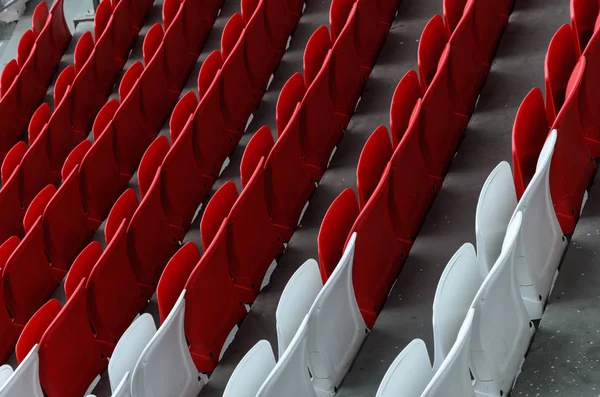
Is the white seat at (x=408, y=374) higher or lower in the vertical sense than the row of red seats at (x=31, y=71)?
lower

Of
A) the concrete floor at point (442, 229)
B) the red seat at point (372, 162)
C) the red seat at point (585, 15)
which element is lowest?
the concrete floor at point (442, 229)

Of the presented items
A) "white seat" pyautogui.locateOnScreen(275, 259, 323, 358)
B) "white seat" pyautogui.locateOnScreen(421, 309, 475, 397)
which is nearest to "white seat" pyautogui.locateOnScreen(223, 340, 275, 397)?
"white seat" pyautogui.locateOnScreen(275, 259, 323, 358)

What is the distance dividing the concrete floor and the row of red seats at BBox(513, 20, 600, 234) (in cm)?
4

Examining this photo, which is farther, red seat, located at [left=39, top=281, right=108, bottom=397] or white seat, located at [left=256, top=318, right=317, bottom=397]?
red seat, located at [left=39, top=281, right=108, bottom=397]

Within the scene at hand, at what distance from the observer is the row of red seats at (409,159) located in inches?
40.5

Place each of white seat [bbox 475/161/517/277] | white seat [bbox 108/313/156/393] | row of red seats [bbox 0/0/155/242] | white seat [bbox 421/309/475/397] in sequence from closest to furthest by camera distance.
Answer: white seat [bbox 421/309/475/397], white seat [bbox 475/161/517/277], white seat [bbox 108/313/156/393], row of red seats [bbox 0/0/155/242]

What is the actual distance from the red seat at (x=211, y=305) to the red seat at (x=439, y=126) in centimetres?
28

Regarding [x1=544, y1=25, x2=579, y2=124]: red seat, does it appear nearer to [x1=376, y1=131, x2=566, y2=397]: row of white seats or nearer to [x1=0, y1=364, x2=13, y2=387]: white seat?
[x1=376, y1=131, x2=566, y2=397]: row of white seats

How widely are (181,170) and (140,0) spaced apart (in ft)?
2.72

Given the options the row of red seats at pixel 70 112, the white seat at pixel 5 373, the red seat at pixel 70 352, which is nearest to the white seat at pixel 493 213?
the red seat at pixel 70 352

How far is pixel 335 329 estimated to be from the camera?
968 mm

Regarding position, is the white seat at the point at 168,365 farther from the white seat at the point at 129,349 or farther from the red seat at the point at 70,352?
the red seat at the point at 70,352

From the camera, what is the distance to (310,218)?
50.3 inches

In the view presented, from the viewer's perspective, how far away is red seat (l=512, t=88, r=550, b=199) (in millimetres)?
1011
